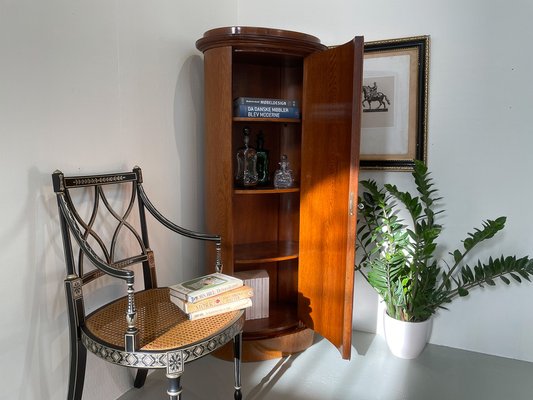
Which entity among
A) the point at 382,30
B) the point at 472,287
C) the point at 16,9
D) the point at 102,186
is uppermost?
the point at 382,30

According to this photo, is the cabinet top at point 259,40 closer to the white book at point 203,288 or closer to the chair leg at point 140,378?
the white book at point 203,288

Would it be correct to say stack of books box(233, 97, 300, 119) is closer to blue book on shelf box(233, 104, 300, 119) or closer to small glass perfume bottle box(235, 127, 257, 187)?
blue book on shelf box(233, 104, 300, 119)

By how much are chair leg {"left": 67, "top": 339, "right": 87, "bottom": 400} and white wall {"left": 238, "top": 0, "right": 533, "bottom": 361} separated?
1.81m

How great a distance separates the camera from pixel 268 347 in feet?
7.30

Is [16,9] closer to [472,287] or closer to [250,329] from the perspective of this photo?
[250,329]

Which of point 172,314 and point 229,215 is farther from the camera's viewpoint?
point 229,215

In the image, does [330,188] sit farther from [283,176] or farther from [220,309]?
[220,309]

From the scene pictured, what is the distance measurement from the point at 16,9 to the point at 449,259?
2.33m

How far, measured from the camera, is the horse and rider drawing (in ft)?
7.86

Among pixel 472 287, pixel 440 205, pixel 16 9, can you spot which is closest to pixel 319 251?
pixel 440 205

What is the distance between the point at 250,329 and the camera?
7.30 ft

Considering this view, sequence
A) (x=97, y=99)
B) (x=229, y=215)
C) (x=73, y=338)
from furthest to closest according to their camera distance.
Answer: (x=229, y=215) < (x=97, y=99) < (x=73, y=338)

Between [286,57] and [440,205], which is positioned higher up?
[286,57]

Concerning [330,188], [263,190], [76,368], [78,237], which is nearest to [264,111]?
[263,190]
